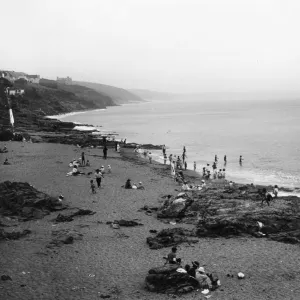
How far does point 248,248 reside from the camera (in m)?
15.8

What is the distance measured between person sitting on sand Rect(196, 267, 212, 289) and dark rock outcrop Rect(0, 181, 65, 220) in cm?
1080

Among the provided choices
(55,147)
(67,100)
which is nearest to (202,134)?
(55,147)

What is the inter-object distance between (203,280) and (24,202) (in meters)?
12.5

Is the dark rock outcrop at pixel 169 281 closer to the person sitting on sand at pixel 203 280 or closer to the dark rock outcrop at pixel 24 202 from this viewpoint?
the person sitting on sand at pixel 203 280

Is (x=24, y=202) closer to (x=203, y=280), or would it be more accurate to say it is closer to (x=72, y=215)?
(x=72, y=215)

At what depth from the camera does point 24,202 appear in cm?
2070

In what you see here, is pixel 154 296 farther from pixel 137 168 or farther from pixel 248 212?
pixel 137 168

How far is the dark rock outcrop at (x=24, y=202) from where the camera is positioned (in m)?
20.0

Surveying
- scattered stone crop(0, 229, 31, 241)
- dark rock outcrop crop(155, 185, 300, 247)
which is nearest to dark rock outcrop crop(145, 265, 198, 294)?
dark rock outcrop crop(155, 185, 300, 247)

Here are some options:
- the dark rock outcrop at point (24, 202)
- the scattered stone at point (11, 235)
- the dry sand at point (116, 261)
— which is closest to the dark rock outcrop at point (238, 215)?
the dry sand at point (116, 261)

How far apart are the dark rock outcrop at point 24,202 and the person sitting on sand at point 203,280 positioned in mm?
10798

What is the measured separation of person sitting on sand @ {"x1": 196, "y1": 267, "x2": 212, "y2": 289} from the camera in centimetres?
1192

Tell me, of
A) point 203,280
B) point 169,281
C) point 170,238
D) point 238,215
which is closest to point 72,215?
point 170,238

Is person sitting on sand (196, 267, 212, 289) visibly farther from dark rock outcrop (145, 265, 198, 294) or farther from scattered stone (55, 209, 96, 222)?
scattered stone (55, 209, 96, 222)
